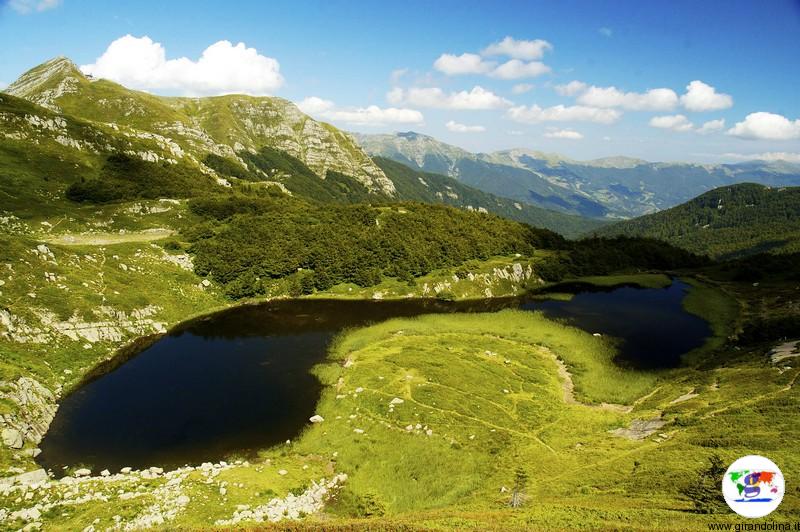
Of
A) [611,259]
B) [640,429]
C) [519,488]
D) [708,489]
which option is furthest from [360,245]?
[708,489]

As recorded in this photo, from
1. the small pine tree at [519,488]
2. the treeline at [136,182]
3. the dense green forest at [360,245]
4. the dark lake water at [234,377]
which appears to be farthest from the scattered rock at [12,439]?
the treeline at [136,182]

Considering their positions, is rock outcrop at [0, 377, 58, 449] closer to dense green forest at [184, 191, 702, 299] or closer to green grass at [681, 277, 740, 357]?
dense green forest at [184, 191, 702, 299]

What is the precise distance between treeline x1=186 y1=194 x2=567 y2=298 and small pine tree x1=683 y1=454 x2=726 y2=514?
3469 inches

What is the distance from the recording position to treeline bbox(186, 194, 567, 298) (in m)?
108

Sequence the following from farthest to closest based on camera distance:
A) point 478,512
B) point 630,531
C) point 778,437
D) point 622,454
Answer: point 622,454, point 778,437, point 478,512, point 630,531

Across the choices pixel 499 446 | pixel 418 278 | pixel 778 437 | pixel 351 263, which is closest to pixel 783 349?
pixel 778 437

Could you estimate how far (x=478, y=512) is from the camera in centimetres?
2925

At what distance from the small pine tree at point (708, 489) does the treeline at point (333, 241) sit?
289 ft

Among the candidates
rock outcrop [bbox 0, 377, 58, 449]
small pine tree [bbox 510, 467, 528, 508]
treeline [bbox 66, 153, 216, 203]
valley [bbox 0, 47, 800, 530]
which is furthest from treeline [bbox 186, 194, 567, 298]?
small pine tree [bbox 510, 467, 528, 508]

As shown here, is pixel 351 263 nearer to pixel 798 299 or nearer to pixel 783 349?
pixel 783 349

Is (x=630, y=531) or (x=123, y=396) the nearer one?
(x=630, y=531)

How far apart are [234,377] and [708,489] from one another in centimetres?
5622

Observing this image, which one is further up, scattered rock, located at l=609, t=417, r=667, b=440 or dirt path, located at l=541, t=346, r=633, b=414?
scattered rock, located at l=609, t=417, r=667, b=440

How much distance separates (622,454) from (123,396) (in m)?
59.9
